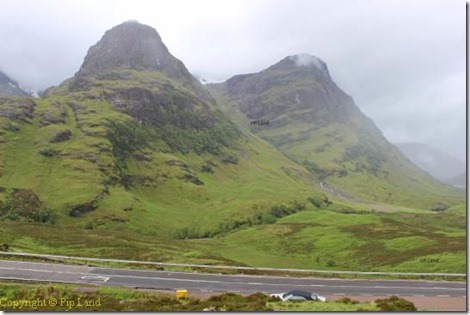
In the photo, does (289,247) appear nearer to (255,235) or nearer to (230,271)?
(255,235)

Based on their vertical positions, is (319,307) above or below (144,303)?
below

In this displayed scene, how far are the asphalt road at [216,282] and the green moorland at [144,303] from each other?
9233 mm

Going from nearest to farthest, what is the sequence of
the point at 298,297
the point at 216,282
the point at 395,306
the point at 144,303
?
the point at 395,306 → the point at 144,303 → the point at 298,297 → the point at 216,282

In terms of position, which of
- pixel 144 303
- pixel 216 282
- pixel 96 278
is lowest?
pixel 216 282

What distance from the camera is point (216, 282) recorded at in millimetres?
63781

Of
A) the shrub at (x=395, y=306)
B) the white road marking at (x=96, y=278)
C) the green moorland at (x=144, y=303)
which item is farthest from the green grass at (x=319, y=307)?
the white road marking at (x=96, y=278)

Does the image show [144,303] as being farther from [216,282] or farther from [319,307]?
[216,282]

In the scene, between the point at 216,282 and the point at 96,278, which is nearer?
the point at 216,282

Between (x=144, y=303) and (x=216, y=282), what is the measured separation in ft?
63.2

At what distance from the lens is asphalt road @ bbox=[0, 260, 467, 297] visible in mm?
59625

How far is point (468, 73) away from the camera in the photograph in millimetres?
31875

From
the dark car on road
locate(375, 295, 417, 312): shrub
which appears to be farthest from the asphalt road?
locate(375, 295, 417, 312): shrub

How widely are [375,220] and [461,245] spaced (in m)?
73.3

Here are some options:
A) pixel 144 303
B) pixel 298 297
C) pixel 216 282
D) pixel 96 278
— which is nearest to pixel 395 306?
pixel 298 297
